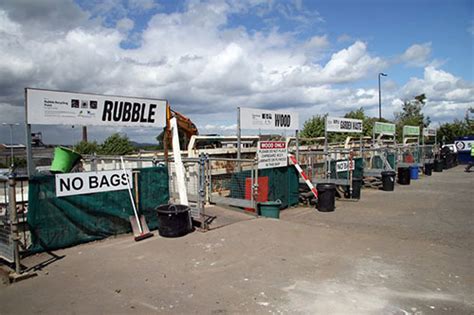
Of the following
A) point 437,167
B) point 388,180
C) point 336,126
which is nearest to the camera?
point 336,126

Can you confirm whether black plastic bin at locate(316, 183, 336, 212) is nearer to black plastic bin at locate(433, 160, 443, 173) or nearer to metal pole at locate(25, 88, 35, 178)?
metal pole at locate(25, 88, 35, 178)

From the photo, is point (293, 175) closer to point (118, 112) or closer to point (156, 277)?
point (118, 112)

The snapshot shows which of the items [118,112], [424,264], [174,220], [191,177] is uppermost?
[118,112]

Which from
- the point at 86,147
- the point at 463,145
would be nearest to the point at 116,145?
the point at 86,147

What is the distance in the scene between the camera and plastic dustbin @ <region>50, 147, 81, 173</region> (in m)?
8.13

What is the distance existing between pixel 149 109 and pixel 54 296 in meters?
5.15

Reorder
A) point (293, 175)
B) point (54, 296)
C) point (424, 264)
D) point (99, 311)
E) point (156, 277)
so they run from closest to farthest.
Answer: point (99, 311)
point (54, 296)
point (156, 277)
point (424, 264)
point (293, 175)

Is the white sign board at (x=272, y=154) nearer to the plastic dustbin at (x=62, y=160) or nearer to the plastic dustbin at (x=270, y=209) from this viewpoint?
the plastic dustbin at (x=270, y=209)

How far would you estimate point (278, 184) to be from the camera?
11891 mm

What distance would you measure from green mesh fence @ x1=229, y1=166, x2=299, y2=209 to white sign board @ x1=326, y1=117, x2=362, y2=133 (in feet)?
14.0

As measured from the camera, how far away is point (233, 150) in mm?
14062

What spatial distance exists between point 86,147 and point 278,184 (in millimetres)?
19201

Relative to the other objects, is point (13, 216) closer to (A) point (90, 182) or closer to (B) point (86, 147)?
(A) point (90, 182)

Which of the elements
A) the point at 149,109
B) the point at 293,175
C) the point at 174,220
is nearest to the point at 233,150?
the point at 293,175
